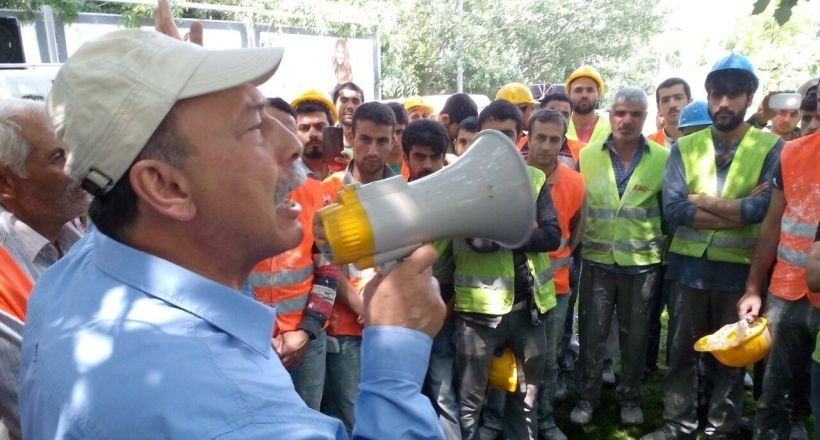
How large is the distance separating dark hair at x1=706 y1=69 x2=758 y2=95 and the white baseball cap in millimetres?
3477

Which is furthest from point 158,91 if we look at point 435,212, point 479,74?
point 479,74

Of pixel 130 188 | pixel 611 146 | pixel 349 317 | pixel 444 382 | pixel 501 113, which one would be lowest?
pixel 444 382

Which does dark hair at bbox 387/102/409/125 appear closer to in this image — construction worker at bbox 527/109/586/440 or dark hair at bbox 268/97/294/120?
construction worker at bbox 527/109/586/440

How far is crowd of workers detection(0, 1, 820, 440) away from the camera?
98 cm

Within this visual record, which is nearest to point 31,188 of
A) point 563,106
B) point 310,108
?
point 310,108

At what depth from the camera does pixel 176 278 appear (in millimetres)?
1050

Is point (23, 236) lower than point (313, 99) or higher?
lower

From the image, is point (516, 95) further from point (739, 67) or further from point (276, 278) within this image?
point (276, 278)

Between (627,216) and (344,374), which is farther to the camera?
(627,216)

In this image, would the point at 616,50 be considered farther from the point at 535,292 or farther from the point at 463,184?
the point at 463,184

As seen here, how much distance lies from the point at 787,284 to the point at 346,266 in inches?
93.3

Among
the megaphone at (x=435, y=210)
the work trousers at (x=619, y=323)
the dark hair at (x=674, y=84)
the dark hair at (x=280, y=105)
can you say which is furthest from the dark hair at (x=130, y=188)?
the dark hair at (x=674, y=84)

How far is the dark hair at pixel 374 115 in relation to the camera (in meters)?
3.81

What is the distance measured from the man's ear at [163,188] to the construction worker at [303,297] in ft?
5.83
